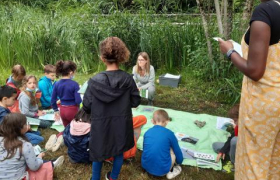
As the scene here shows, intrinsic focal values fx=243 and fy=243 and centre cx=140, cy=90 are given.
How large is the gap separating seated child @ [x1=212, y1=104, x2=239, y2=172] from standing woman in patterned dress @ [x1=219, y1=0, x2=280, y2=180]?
2.85 feet

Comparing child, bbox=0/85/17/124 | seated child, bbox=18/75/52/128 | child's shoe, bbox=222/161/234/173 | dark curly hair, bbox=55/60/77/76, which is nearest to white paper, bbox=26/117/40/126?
seated child, bbox=18/75/52/128

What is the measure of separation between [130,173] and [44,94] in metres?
2.28

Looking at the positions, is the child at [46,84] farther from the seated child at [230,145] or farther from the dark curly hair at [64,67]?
the seated child at [230,145]

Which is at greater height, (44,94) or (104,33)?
(104,33)

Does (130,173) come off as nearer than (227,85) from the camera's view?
Yes

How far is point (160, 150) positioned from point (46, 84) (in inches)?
99.8

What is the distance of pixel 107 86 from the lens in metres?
2.04

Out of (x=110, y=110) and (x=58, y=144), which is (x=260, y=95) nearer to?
(x=110, y=110)

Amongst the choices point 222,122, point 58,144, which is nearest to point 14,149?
point 58,144

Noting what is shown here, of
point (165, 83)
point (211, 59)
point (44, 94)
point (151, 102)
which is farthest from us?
point (165, 83)

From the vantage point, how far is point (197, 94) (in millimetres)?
4855

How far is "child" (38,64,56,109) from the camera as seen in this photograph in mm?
4098

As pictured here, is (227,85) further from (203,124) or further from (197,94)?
(203,124)

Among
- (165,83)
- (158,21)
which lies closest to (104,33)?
(158,21)
